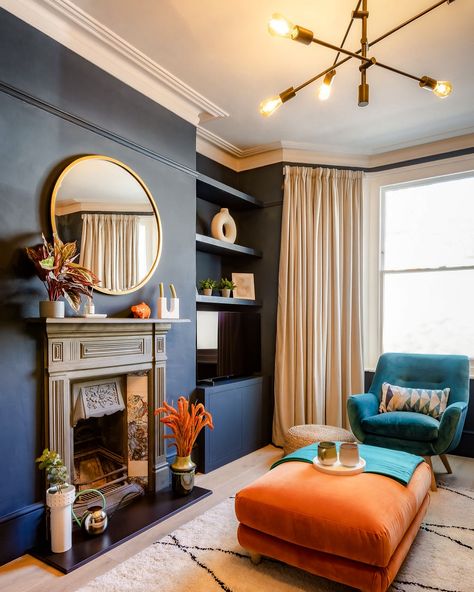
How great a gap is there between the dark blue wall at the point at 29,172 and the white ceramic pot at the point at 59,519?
5.6 inches

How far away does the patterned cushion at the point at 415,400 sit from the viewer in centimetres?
324

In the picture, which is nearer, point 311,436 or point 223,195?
point 311,436

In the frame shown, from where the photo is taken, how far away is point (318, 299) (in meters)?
4.07

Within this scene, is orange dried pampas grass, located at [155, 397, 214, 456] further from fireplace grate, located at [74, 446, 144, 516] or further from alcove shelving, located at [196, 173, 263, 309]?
alcove shelving, located at [196, 173, 263, 309]

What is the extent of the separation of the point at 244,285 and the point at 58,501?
2.59 meters

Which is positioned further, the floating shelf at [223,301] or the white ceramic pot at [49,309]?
the floating shelf at [223,301]

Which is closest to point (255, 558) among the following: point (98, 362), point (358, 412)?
point (98, 362)

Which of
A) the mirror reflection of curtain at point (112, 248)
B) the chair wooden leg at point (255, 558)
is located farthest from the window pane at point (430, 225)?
the chair wooden leg at point (255, 558)

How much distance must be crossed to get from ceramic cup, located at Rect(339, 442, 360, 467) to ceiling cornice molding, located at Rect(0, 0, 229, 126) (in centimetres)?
265

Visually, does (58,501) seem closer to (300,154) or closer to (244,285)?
(244,285)

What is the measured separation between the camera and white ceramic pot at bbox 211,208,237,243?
3.94 metres

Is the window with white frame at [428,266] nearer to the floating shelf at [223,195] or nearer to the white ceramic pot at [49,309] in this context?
the floating shelf at [223,195]

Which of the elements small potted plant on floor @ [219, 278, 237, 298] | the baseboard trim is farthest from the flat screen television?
the baseboard trim

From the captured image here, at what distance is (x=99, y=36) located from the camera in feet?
8.27
